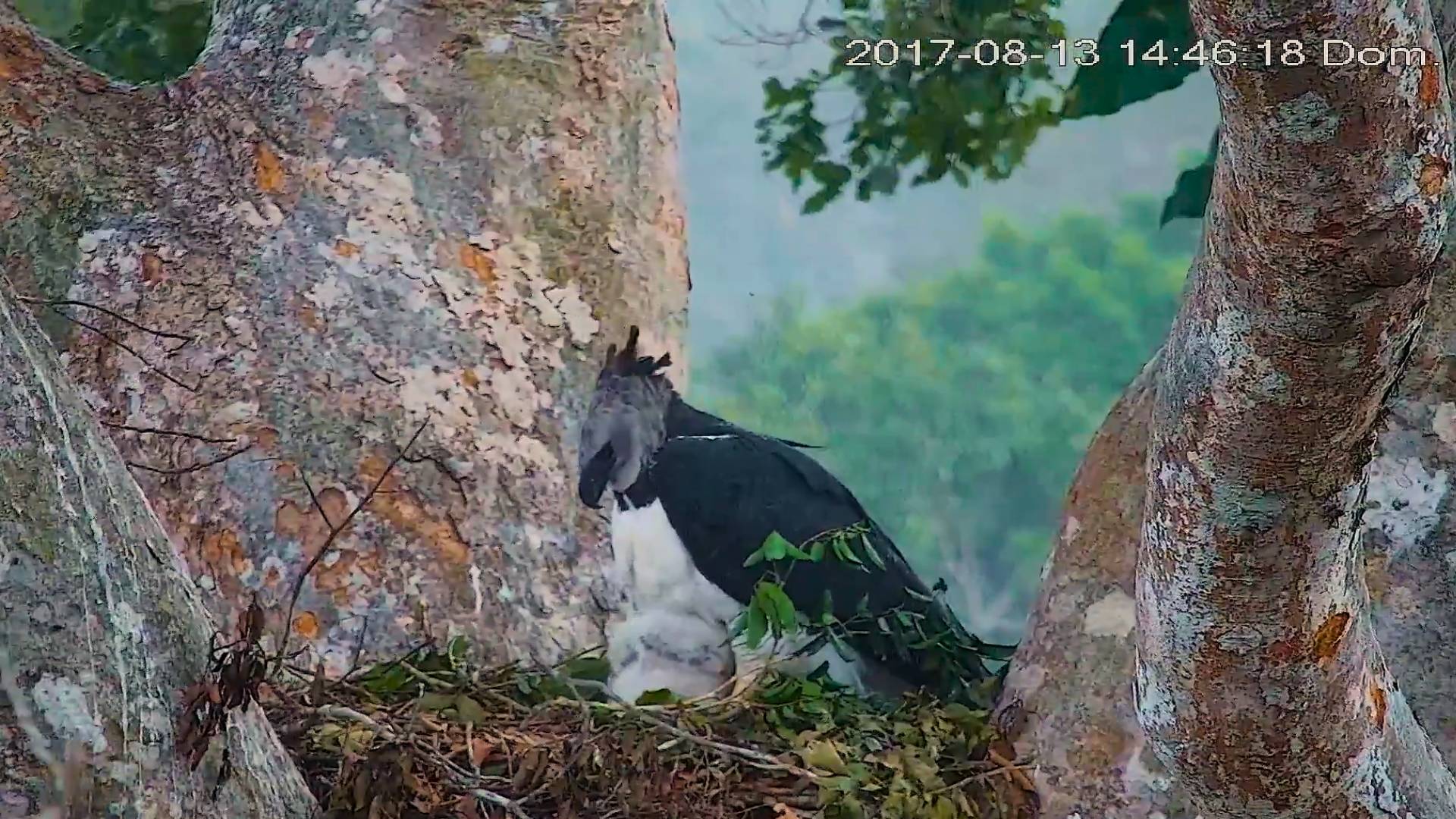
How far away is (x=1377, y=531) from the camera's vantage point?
0.98 meters

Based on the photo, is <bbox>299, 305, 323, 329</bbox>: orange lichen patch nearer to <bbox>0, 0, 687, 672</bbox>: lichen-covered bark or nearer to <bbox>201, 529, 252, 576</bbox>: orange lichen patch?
<bbox>0, 0, 687, 672</bbox>: lichen-covered bark

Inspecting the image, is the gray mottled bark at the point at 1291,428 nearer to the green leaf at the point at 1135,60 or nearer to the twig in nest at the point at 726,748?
the twig in nest at the point at 726,748

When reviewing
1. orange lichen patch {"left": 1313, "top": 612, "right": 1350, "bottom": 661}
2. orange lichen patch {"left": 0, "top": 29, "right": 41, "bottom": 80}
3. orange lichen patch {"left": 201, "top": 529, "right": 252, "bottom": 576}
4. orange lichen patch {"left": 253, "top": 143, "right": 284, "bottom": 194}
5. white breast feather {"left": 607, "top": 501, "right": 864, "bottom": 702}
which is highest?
orange lichen patch {"left": 0, "top": 29, "right": 41, "bottom": 80}

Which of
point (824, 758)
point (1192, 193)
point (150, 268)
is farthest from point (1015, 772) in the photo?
point (150, 268)

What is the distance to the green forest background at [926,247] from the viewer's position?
76.5 inches

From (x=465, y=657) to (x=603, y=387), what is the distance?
32cm

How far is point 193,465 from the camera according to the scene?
4.00 ft

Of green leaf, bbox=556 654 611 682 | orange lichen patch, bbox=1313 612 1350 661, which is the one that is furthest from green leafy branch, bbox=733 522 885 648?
orange lichen patch, bbox=1313 612 1350 661

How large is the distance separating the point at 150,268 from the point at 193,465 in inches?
7.6

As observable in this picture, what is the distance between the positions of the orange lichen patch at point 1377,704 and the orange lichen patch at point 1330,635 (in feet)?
0.20

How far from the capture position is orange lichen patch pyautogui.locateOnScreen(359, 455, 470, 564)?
1.26 meters

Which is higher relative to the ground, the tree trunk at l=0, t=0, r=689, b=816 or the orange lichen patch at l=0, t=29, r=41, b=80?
the orange lichen patch at l=0, t=29, r=41, b=80

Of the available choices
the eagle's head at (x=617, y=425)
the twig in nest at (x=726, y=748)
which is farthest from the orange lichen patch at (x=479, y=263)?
the twig in nest at (x=726, y=748)

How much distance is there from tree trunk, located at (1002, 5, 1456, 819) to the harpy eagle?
28 centimetres
